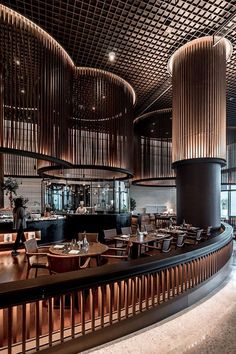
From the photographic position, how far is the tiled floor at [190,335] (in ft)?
8.40

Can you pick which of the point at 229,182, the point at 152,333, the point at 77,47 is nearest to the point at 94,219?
the point at 77,47

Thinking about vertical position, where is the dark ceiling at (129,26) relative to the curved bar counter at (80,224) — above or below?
above

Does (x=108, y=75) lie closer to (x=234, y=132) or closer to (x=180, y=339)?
(x=180, y=339)

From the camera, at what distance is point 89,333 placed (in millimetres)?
2428

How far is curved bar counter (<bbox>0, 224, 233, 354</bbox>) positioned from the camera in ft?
6.90

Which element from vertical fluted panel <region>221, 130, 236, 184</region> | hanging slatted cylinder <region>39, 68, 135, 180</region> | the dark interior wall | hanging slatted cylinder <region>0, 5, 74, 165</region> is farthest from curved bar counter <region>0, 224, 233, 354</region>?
vertical fluted panel <region>221, 130, 236, 184</region>

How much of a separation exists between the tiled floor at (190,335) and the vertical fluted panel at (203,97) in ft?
13.5

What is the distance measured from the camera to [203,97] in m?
6.55

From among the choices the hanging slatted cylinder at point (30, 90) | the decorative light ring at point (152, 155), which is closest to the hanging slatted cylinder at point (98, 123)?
the hanging slatted cylinder at point (30, 90)

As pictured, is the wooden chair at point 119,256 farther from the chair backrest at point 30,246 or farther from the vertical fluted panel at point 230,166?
the vertical fluted panel at point 230,166

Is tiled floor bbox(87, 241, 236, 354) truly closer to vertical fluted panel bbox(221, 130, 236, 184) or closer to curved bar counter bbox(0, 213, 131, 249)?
curved bar counter bbox(0, 213, 131, 249)

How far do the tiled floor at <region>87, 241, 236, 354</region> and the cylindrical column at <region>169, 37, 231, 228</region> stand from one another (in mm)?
3245

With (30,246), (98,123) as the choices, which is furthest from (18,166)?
(30,246)

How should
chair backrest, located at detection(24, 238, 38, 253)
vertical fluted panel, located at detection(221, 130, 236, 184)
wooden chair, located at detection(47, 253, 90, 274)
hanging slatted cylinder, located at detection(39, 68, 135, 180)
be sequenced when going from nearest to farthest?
wooden chair, located at detection(47, 253, 90, 274) → chair backrest, located at detection(24, 238, 38, 253) → hanging slatted cylinder, located at detection(39, 68, 135, 180) → vertical fluted panel, located at detection(221, 130, 236, 184)
